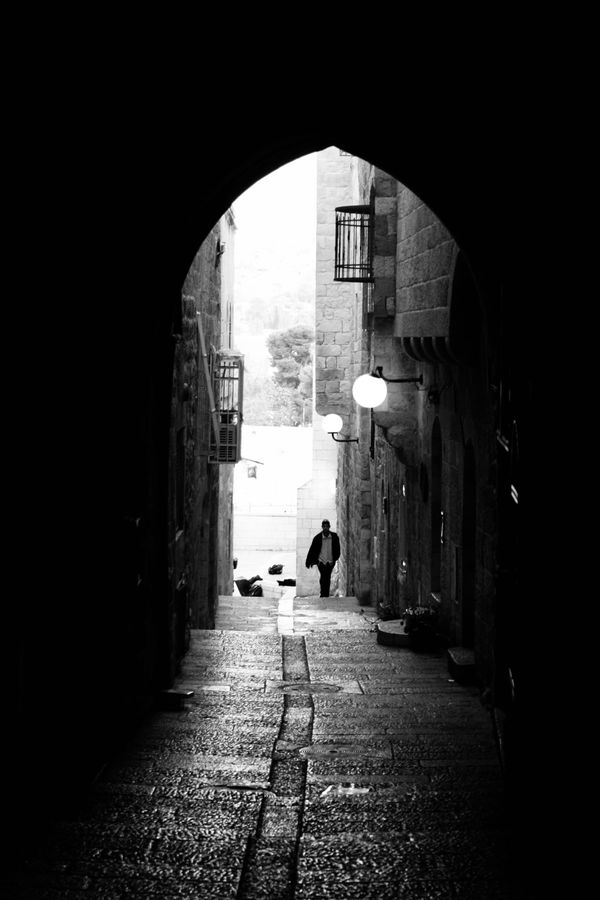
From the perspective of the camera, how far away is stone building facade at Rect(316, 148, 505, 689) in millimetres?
9258

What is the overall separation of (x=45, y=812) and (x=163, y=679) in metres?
2.82

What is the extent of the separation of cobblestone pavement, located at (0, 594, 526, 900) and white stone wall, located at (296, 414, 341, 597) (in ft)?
58.7

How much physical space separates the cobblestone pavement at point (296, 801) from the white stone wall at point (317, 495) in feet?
58.7

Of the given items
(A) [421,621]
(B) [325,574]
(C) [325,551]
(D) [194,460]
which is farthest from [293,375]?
(A) [421,621]

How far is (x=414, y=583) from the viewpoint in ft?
42.7

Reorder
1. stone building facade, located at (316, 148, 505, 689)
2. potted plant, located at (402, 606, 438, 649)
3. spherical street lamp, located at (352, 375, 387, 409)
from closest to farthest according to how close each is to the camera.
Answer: stone building facade, located at (316, 148, 505, 689)
potted plant, located at (402, 606, 438, 649)
spherical street lamp, located at (352, 375, 387, 409)

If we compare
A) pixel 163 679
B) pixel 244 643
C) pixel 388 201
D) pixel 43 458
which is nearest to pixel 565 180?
pixel 43 458

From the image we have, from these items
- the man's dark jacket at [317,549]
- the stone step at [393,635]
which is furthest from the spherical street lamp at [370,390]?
the man's dark jacket at [317,549]

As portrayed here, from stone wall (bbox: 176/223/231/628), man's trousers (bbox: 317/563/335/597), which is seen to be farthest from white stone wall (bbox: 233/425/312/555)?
stone wall (bbox: 176/223/231/628)

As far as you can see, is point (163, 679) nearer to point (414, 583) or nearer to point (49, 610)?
point (49, 610)

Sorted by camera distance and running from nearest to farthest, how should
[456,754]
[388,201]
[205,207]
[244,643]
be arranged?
[456,754] → [205,207] → [244,643] → [388,201]

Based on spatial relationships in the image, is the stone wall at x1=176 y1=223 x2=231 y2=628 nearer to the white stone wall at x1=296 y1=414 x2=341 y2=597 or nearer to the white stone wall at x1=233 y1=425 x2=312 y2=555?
the white stone wall at x1=296 y1=414 x2=341 y2=597

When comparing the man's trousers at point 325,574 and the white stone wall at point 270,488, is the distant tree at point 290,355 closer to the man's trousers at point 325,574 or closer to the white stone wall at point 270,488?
the white stone wall at point 270,488

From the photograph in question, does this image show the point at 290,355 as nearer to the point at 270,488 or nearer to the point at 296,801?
the point at 270,488
